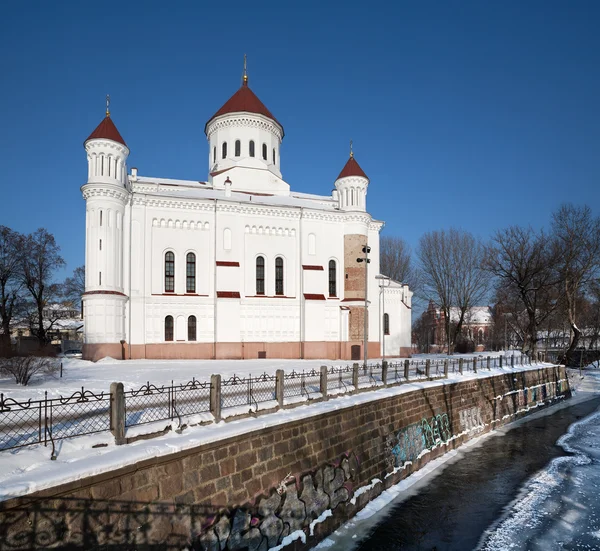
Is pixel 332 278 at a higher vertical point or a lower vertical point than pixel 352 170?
lower

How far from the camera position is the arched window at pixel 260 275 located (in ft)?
114

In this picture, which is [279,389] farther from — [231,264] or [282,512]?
[231,264]

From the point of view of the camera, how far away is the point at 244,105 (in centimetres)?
4094

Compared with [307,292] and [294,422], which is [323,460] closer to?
[294,422]

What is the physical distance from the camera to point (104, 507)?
677 cm

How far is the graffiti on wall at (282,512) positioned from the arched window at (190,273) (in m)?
21.8

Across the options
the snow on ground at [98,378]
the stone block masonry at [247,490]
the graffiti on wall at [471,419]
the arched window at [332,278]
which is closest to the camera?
the stone block masonry at [247,490]

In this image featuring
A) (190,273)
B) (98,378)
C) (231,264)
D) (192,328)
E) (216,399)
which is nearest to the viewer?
(216,399)

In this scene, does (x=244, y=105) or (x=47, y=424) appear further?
(x=244, y=105)

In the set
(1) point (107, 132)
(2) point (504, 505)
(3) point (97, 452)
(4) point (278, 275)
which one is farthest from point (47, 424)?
(4) point (278, 275)

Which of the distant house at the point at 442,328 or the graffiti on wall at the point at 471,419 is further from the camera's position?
the distant house at the point at 442,328

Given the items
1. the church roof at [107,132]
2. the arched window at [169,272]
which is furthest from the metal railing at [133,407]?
the church roof at [107,132]

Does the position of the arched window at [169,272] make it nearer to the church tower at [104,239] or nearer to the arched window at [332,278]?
the church tower at [104,239]

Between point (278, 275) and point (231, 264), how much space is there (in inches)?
147
